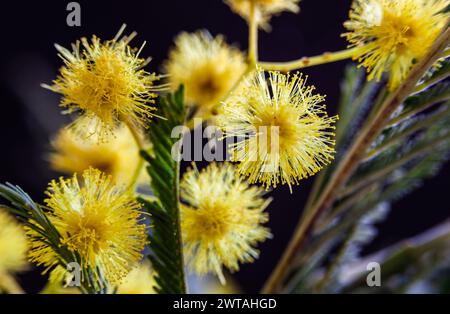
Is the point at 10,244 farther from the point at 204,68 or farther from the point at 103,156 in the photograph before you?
the point at 204,68

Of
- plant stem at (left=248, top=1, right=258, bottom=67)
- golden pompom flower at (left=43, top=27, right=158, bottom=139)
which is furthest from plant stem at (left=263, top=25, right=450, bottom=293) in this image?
golden pompom flower at (left=43, top=27, right=158, bottom=139)

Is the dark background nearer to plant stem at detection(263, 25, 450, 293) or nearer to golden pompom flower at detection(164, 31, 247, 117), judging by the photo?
golden pompom flower at detection(164, 31, 247, 117)

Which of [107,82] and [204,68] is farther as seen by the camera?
[204,68]

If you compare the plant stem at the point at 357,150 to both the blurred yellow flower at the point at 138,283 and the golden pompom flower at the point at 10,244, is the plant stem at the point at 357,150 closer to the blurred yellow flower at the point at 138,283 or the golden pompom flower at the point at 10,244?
the blurred yellow flower at the point at 138,283

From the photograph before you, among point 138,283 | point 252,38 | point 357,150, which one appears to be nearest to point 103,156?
point 138,283

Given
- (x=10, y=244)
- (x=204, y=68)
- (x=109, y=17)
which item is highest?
(x=109, y=17)

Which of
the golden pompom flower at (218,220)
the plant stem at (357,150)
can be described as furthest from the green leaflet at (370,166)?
the golden pompom flower at (218,220)
